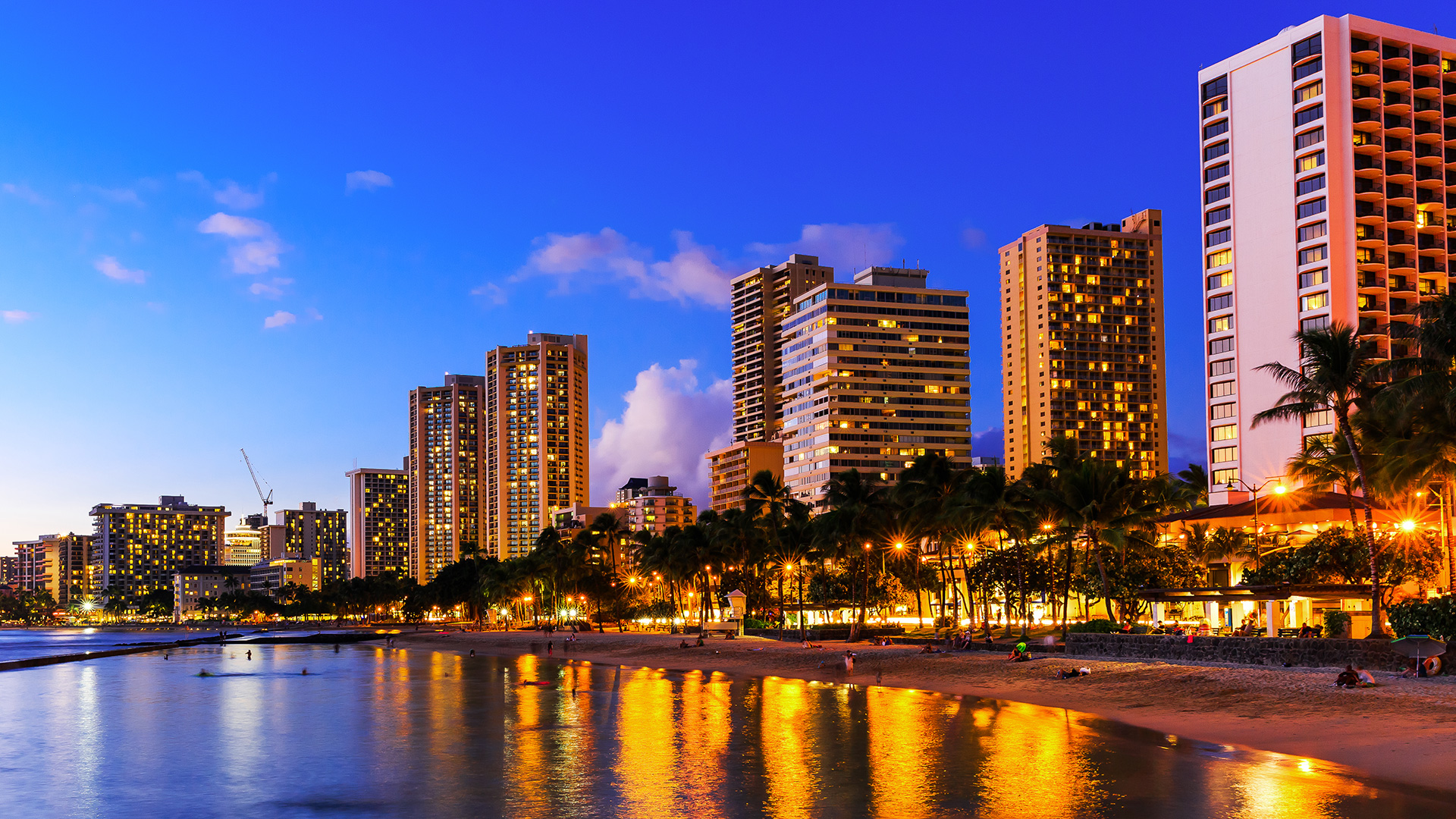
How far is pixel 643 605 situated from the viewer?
5768 inches

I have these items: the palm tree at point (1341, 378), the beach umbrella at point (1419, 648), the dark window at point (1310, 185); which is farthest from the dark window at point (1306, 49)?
the beach umbrella at point (1419, 648)

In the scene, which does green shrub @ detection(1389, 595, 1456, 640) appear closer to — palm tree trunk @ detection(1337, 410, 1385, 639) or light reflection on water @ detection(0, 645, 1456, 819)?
palm tree trunk @ detection(1337, 410, 1385, 639)

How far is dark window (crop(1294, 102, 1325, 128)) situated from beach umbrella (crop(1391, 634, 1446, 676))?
282 ft

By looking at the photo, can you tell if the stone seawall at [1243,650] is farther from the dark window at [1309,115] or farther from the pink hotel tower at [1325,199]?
the dark window at [1309,115]

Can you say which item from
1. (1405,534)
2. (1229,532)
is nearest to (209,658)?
(1229,532)

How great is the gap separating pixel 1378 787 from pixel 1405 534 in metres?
31.5

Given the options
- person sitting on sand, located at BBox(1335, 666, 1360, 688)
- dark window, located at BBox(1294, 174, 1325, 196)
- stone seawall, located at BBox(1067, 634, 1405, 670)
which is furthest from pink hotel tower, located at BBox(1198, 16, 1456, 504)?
person sitting on sand, located at BBox(1335, 666, 1360, 688)

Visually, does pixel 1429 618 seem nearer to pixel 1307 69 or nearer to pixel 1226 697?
pixel 1226 697

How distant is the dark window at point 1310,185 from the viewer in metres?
111

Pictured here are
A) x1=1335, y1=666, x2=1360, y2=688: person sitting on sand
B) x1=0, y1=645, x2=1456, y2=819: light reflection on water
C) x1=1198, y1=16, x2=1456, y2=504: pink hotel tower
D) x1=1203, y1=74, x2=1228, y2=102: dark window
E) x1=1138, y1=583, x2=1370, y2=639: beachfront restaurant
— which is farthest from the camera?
x1=1203, y1=74, x2=1228, y2=102: dark window

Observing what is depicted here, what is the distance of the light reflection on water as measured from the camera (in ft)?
88.4

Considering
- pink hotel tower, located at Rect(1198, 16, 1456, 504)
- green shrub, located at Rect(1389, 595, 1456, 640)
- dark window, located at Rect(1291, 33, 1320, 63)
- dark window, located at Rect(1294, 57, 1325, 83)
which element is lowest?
green shrub, located at Rect(1389, 595, 1456, 640)

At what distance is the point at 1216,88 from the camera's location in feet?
396

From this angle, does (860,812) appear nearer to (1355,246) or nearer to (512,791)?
(512,791)
